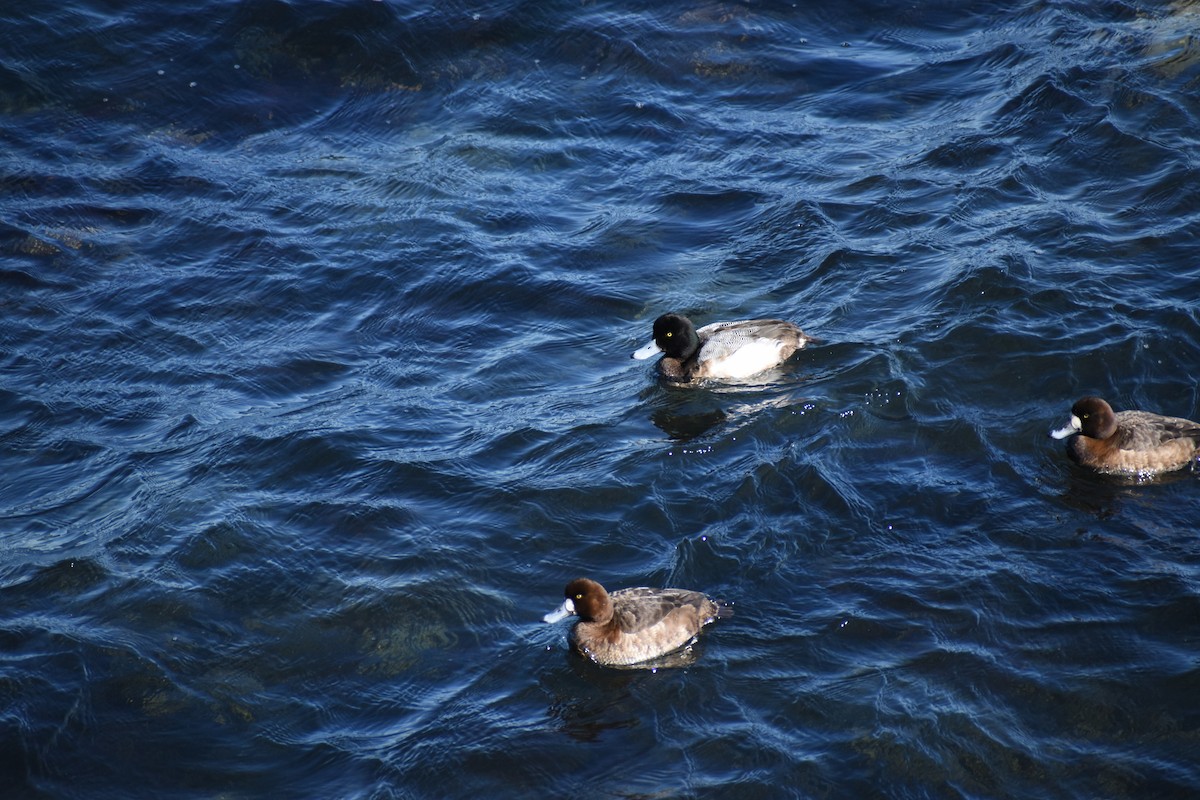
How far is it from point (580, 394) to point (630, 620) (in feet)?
13.2

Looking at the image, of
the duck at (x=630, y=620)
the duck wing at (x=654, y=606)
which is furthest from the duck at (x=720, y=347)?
Answer: the duck at (x=630, y=620)

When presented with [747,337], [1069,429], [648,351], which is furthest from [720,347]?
[1069,429]

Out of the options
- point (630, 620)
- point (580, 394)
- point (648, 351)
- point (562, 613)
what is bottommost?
point (580, 394)

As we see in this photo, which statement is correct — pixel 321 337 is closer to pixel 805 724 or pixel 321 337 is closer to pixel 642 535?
pixel 642 535

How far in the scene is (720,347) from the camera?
12805 millimetres

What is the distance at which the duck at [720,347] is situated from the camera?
12562 millimetres

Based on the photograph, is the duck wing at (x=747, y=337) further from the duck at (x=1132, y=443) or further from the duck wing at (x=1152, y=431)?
the duck wing at (x=1152, y=431)

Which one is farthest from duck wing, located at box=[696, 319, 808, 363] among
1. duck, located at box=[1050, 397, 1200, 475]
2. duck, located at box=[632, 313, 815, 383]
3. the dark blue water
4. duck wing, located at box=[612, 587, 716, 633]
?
duck wing, located at box=[612, 587, 716, 633]

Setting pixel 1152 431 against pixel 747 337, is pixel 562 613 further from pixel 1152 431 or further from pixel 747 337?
pixel 1152 431

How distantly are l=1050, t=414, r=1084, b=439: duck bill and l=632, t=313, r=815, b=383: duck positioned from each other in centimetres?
275

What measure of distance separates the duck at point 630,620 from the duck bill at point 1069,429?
373 centimetres

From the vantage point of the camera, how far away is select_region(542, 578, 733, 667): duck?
908 centimetres

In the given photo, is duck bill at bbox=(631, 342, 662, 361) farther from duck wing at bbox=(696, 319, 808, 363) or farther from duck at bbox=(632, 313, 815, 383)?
duck wing at bbox=(696, 319, 808, 363)

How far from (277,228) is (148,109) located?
3.55 m
